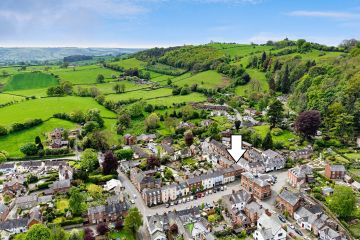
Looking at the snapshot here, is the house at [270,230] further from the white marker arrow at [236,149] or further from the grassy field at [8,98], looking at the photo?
the grassy field at [8,98]

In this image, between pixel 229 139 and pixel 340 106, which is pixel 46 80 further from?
pixel 340 106

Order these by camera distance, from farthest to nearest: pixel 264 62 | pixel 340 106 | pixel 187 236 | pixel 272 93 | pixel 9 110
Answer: pixel 264 62 < pixel 272 93 < pixel 9 110 < pixel 340 106 < pixel 187 236

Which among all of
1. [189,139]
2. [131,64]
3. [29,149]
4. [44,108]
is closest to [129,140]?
[189,139]

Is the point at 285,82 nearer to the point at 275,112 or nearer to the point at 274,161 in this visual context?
the point at 275,112

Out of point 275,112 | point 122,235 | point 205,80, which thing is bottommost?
point 122,235

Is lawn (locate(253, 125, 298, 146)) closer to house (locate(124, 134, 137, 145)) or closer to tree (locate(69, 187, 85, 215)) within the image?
house (locate(124, 134, 137, 145))

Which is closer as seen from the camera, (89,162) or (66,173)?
(66,173)

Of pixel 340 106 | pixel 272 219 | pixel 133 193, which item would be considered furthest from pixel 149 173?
pixel 340 106
